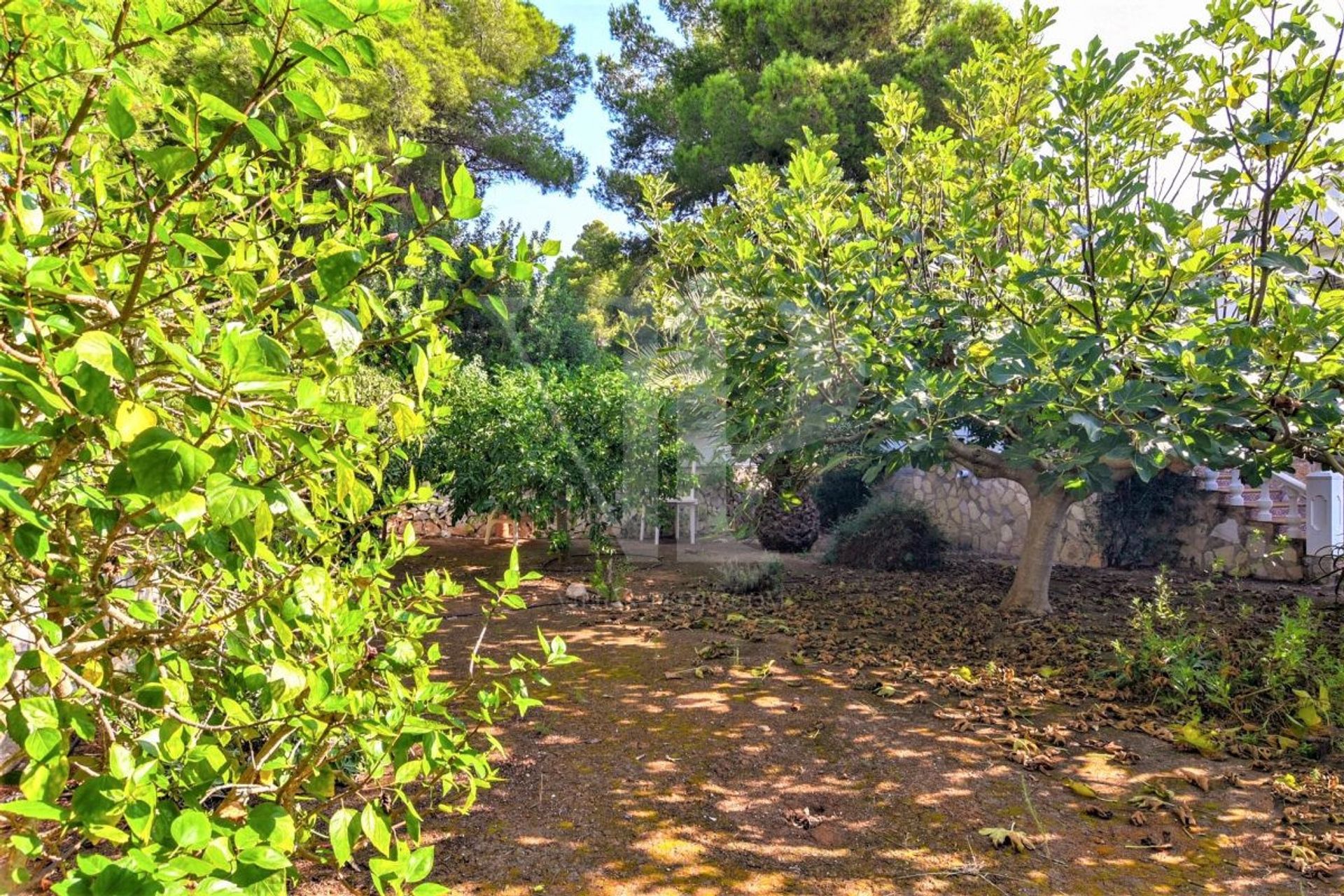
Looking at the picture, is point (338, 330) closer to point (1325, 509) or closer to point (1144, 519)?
point (1325, 509)

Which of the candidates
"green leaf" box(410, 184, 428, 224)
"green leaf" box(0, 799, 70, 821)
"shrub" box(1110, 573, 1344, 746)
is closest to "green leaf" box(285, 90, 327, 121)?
"green leaf" box(410, 184, 428, 224)

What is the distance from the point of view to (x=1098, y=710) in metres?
3.60

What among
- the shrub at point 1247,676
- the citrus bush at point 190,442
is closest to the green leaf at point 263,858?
the citrus bush at point 190,442

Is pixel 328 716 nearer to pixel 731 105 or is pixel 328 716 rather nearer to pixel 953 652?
pixel 953 652

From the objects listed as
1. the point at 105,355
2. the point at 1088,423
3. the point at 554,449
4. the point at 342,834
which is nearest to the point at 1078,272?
the point at 1088,423

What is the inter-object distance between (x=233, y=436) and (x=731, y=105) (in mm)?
11299

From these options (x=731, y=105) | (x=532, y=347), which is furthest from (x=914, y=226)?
(x=532, y=347)

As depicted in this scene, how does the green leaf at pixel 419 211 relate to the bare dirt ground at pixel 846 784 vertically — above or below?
above

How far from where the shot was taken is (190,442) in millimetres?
679

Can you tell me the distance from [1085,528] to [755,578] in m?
3.98

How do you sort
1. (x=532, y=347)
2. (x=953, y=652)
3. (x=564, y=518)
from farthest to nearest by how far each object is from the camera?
(x=532, y=347) < (x=564, y=518) < (x=953, y=652)

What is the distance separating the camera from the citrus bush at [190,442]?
685mm

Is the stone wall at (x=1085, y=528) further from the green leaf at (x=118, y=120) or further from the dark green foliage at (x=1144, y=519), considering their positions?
the green leaf at (x=118, y=120)

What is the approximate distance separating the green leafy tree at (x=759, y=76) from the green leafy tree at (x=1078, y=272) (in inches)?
212
